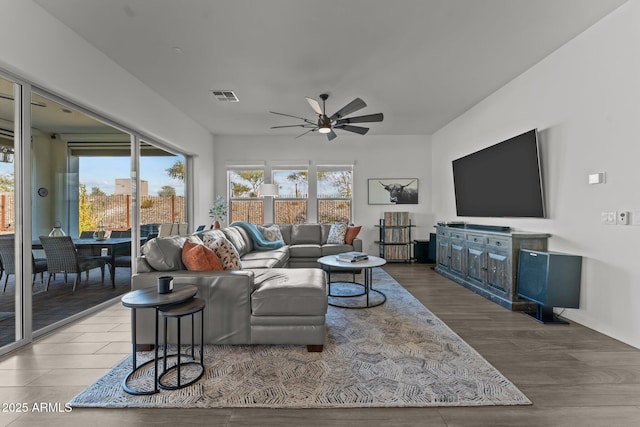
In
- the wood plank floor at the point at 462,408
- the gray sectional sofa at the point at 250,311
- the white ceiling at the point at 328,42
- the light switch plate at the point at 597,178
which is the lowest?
the wood plank floor at the point at 462,408

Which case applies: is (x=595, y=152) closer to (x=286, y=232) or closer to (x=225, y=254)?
(x=225, y=254)

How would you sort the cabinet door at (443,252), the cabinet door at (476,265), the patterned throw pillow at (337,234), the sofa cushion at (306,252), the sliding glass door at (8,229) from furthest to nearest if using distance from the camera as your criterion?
the patterned throw pillow at (337,234)
the sofa cushion at (306,252)
the cabinet door at (443,252)
the cabinet door at (476,265)
the sliding glass door at (8,229)

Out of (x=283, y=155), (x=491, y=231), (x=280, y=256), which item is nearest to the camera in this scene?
(x=491, y=231)

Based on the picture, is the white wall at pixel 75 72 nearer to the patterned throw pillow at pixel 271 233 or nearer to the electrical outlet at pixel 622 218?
the patterned throw pillow at pixel 271 233

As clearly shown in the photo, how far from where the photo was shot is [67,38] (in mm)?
2977

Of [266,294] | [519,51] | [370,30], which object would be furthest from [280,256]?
[519,51]

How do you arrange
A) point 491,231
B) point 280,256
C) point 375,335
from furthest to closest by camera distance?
point 280,256 < point 491,231 < point 375,335

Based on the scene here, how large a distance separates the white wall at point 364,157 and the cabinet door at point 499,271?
3051 mm

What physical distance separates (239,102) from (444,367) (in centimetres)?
458

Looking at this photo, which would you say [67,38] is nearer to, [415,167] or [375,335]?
[375,335]

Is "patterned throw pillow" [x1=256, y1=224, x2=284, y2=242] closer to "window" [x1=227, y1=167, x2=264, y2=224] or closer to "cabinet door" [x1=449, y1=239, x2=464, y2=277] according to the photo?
"window" [x1=227, y1=167, x2=264, y2=224]

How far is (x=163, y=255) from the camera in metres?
2.62

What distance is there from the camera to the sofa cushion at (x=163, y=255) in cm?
261

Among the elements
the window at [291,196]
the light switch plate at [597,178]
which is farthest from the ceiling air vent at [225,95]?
the light switch plate at [597,178]
